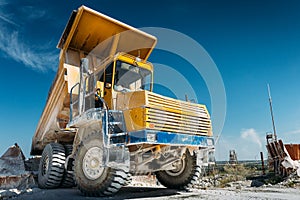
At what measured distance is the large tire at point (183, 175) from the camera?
251 inches

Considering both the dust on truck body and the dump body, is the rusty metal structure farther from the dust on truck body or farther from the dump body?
the dump body

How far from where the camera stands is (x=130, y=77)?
628 centimetres

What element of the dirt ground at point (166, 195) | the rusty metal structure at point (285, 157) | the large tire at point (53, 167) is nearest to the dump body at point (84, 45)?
the large tire at point (53, 167)

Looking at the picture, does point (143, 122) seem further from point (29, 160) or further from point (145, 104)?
point (29, 160)

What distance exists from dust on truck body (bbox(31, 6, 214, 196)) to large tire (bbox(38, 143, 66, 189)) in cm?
3

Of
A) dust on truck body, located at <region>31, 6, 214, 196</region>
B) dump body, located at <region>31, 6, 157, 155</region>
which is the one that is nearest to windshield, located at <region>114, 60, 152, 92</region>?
dust on truck body, located at <region>31, 6, 214, 196</region>

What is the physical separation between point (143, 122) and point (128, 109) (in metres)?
0.56

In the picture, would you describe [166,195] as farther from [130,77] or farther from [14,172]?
[14,172]

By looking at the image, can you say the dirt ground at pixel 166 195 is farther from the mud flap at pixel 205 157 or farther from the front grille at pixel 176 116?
the front grille at pixel 176 116

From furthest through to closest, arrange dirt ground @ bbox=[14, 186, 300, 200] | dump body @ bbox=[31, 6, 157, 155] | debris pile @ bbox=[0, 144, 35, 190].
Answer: debris pile @ bbox=[0, 144, 35, 190], dump body @ bbox=[31, 6, 157, 155], dirt ground @ bbox=[14, 186, 300, 200]

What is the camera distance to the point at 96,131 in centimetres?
554

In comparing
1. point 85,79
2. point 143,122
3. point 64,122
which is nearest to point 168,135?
point 143,122

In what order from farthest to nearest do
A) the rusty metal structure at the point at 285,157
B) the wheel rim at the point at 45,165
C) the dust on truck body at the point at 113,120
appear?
the rusty metal structure at the point at 285,157 → the wheel rim at the point at 45,165 → the dust on truck body at the point at 113,120

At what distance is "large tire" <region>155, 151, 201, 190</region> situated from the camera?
6.38 metres
